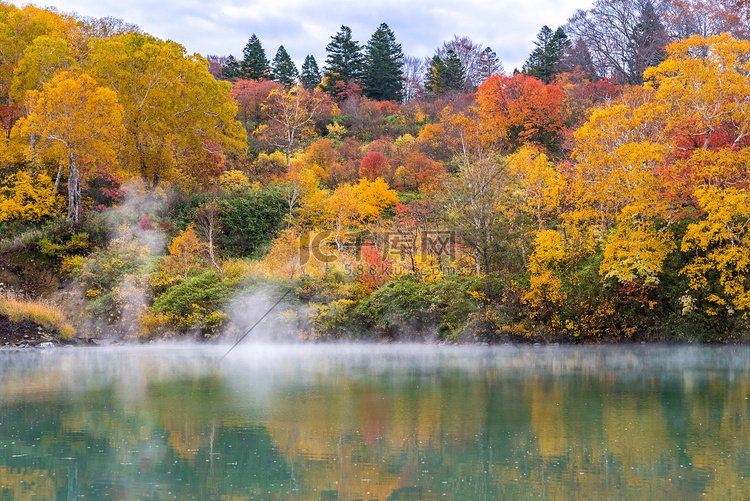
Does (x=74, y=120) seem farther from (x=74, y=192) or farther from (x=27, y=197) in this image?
(x=27, y=197)

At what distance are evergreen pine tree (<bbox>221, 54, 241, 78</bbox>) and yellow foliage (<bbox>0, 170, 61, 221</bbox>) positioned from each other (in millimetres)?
35157

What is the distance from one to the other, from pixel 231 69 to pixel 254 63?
2.53 meters

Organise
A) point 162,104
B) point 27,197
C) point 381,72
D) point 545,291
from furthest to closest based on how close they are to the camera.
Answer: point 381,72
point 162,104
point 27,197
point 545,291

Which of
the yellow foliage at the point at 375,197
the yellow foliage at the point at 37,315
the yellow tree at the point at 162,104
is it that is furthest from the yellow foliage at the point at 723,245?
the yellow tree at the point at 162,104

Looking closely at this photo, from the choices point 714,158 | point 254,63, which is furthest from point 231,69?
point 714,158

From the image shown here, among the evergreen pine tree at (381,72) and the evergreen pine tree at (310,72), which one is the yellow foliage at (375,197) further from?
the evergreen pine tree at (310,72)

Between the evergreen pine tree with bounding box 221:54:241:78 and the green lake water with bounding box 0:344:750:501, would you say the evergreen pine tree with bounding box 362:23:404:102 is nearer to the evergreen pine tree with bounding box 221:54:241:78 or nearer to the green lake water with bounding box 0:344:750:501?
the evergreen pine tree with bounding box 221:54:241:78

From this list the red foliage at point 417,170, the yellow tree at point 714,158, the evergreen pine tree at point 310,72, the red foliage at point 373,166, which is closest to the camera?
the yellow tree at point 714,158

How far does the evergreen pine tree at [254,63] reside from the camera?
6281 centimetres

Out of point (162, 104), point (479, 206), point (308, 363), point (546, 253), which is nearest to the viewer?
point (308, 363)

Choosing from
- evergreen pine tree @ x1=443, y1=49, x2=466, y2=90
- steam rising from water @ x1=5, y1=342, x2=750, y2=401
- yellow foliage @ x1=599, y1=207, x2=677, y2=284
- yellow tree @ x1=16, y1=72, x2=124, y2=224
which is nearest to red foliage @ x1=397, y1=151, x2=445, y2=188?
yellow tree @ x1=16, y1=72, x2=124, y2=224

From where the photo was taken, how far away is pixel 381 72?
208 ft

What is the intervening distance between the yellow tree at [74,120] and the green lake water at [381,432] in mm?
14355

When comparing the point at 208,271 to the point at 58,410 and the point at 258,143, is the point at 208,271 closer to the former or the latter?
the point at 58,410
